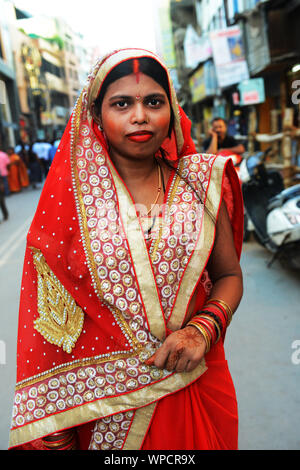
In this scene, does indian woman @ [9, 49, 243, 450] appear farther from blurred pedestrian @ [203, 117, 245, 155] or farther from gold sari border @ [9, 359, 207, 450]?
blurred pedestrian @ [203, 117, 245, 155]

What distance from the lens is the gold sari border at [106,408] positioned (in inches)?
42.4

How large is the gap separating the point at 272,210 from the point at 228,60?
7.72m

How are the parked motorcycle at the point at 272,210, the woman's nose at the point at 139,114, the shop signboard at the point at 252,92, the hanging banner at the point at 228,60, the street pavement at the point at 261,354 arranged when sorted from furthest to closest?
the hanging banner at the point at 228,60
the shop signboard at the point at 252,92
the parked motorcycle at the point at 272,210
the street pavement at the point at 261,354
the woman's nose at the point at 139,114

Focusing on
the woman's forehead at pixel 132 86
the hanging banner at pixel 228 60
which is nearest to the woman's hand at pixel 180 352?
the woman's forehead at pixel 132 86


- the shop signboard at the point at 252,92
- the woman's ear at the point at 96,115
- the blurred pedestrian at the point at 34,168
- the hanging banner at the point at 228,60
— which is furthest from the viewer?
the blurred pedestrian at the point at 34,168

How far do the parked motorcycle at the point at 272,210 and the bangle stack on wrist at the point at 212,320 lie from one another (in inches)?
113

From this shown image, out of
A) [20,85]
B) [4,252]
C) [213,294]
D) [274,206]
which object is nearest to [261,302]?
[274,206]

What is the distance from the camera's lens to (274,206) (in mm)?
4301

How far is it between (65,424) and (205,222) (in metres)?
0.65

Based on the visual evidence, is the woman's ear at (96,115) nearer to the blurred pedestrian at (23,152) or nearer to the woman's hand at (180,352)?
the woman's hand at (180,352)

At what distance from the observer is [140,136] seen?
1008 mm

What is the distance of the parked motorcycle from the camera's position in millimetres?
3891

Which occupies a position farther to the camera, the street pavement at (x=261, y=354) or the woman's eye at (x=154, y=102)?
the street pavement at (x=261, y=354)

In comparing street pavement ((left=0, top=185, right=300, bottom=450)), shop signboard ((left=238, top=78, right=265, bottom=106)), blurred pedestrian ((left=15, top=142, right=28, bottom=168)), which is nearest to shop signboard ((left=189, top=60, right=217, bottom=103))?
shop signboard ((left=238, top=78, right=265, bottom=106))
